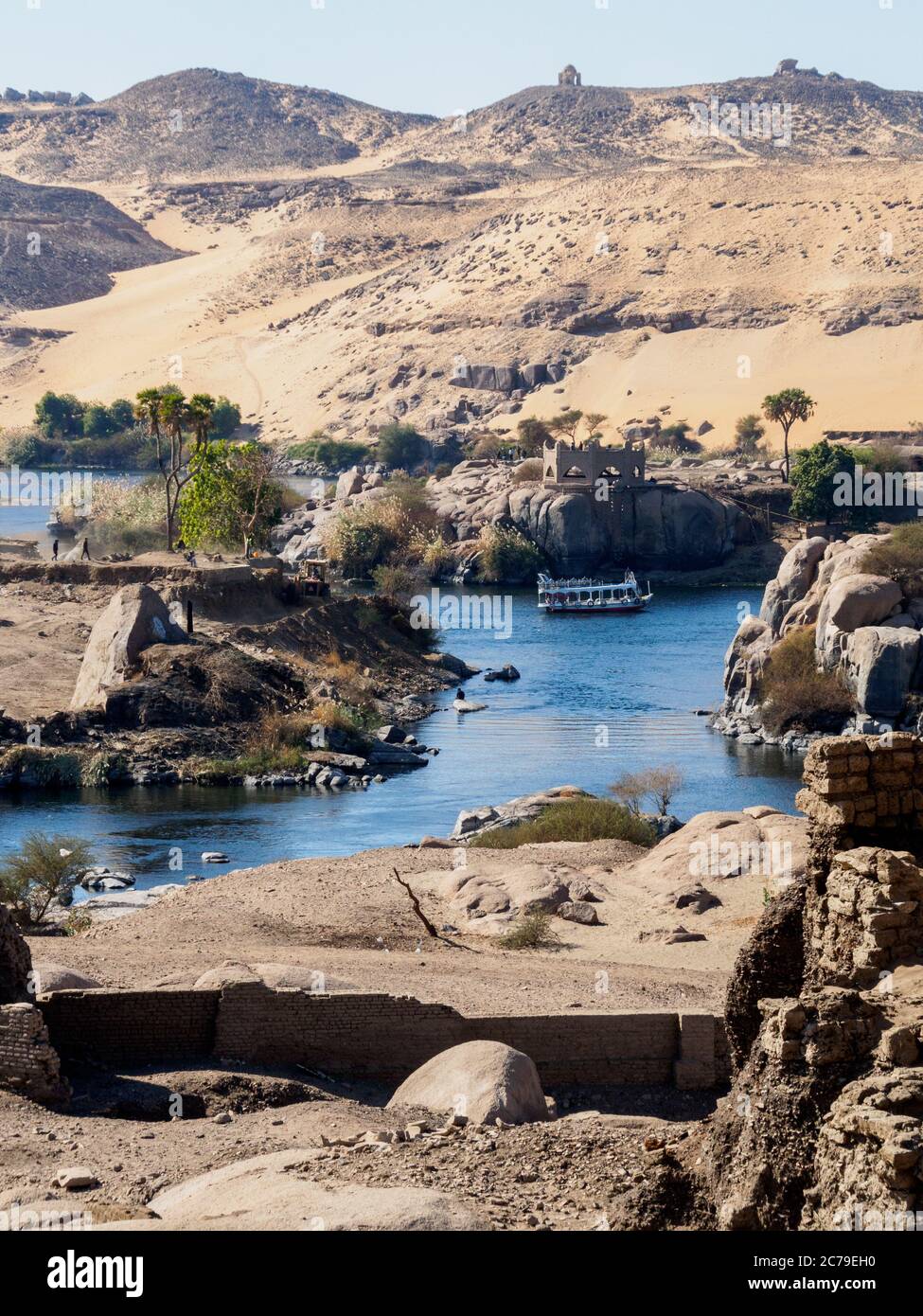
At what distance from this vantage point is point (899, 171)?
135875 millimetres

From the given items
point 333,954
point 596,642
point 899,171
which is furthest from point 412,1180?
point 899,171

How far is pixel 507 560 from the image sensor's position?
80.9 m

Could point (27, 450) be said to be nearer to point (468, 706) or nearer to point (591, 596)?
point (591, 596)

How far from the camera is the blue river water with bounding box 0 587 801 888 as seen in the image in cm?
3656

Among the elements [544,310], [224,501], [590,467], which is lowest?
[224,501]

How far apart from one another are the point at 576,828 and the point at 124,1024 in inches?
654

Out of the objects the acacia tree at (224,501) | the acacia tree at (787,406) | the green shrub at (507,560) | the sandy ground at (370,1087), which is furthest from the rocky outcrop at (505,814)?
the acacia tree at (787,406)

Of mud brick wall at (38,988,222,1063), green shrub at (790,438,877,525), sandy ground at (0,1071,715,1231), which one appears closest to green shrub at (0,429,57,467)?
green shrub at (790,438,877,525)

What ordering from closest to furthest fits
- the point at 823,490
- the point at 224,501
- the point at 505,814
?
1. the point at 505,814
2. the point at 224,501
3. the point at 823,490

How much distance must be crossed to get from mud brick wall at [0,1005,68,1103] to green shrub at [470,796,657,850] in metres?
16.8

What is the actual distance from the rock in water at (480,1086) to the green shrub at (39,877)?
11857 millimetres

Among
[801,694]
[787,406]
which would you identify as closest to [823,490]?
[787,406]

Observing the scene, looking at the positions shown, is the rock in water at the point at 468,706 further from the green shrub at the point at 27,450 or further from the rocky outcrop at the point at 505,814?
the green shrub at the point at 27,450

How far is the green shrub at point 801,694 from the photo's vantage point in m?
47.6
